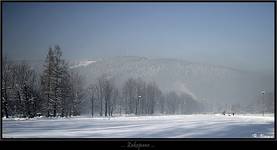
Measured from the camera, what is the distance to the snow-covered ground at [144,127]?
32.9 ft

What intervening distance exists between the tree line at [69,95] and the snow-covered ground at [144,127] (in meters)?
0.22

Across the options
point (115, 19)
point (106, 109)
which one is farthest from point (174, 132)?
point (115, 19)

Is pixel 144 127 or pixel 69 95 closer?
pixel 144 127

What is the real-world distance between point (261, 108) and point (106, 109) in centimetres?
253

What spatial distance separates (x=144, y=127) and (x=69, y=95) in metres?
1.38

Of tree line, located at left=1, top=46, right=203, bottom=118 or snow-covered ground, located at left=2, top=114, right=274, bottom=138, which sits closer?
snow-covered ground, located at left=2, top=114, right=274, bottom=138

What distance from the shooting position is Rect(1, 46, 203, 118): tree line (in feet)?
33.7

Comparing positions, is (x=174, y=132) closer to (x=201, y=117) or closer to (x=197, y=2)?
(x=201, y=117)

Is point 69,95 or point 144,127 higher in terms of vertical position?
point 69,95

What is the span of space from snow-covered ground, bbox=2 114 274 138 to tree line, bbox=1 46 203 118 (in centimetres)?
22

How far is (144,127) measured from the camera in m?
10.2

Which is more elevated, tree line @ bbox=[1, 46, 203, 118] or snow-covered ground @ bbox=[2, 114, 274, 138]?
tree line @ bbox=[1, 46, 203, 118]
